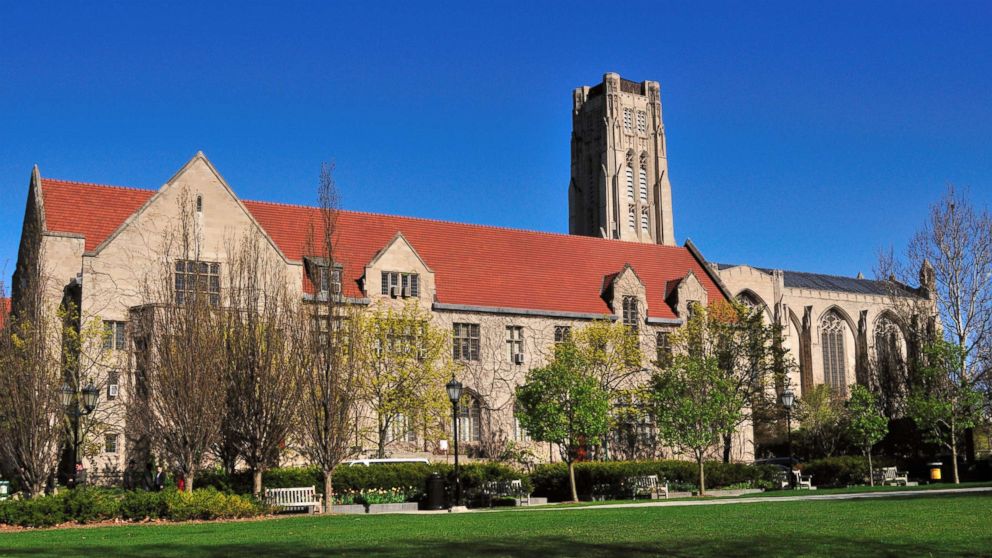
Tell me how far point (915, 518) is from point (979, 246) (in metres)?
39.1

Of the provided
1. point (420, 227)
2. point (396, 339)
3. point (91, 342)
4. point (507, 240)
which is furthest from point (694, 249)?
point (91, 342)

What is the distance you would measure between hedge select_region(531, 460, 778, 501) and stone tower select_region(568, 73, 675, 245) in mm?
62143

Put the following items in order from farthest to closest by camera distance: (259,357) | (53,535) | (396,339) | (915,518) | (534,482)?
1. (396,339)
2. (534,482)
3. (259,357)
4. (53,535)
5. (915,518)

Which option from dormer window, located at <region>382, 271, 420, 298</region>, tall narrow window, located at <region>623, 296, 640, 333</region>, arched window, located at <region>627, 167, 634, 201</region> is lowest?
tall narrow window, located at <region>623, 296, 640, 333</region>

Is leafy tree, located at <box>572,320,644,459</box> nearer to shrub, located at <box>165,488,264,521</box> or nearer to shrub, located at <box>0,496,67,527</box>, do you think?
shrub, located at <box>165,488,264,521</box>

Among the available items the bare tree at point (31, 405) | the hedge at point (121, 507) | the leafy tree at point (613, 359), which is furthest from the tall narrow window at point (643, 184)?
the hedge at point (121, 507)

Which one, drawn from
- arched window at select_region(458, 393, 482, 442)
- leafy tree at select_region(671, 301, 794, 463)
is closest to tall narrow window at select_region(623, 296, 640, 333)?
leafy tree at select_region(671, 301, 794, 463)

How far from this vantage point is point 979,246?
54875 mm

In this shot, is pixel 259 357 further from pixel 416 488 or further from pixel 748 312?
pixel 748 312

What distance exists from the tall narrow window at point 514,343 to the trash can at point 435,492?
16.6 metres

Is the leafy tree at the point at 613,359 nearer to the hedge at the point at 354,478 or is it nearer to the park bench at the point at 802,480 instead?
the park bench at the point at 802,480

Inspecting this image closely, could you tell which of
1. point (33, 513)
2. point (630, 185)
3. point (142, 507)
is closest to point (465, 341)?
point (142, 507)

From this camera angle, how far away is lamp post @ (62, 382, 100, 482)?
102 feet

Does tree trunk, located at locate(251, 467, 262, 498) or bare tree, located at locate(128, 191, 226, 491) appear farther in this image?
tree trunk, located at locate(251, 467, 262, 498)
